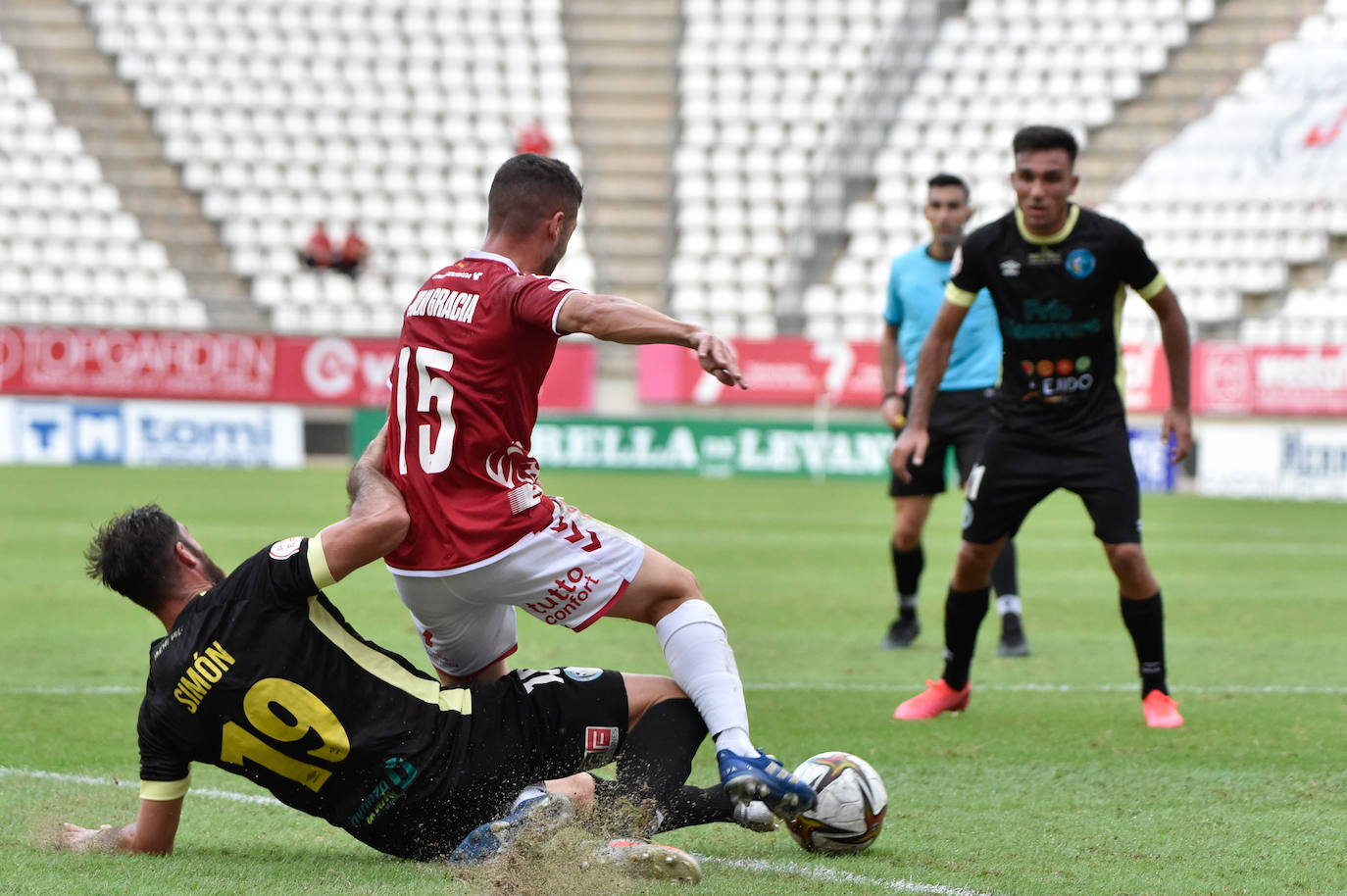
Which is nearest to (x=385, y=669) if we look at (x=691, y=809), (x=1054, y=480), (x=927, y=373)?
(x=691, y=809)

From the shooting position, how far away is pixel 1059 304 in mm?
5555

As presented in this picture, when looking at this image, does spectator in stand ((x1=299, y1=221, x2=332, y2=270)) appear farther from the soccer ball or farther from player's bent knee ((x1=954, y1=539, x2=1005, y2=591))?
the soccer ball

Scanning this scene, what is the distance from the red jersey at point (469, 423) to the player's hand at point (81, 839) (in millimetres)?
970

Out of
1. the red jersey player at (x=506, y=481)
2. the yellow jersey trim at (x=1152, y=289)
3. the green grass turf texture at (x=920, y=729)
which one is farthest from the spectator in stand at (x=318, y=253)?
the red jersey player at (x=506, y=481)

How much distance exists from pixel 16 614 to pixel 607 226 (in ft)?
69.2

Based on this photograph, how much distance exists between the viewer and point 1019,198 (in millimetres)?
5535

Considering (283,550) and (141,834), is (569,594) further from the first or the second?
(141,834)

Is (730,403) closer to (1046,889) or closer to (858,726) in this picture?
(858,726)

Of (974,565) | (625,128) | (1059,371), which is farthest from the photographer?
(625,128)

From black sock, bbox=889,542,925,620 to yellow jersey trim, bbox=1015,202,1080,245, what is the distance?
255cm

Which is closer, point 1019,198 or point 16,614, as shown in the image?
point 1019,198

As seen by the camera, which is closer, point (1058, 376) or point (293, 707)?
point (293, 707)

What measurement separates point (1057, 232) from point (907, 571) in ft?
9.12

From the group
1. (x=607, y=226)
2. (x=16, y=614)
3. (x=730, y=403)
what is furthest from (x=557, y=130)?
(x=16, y=614)
